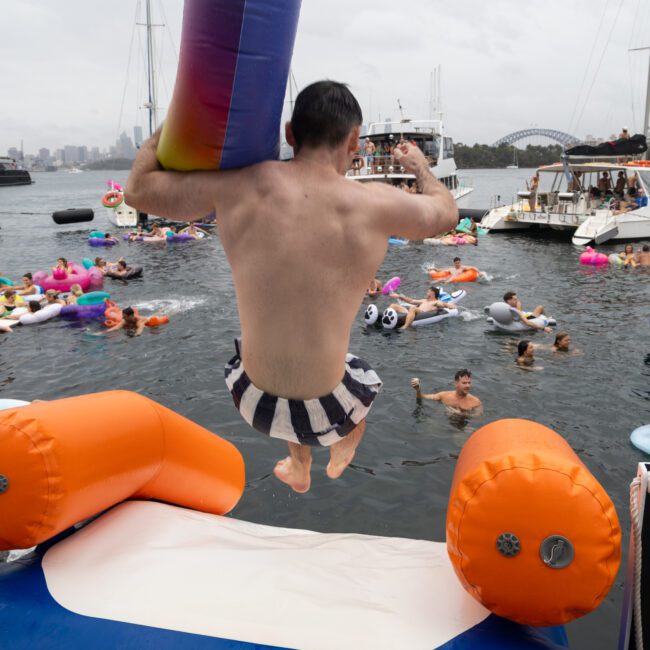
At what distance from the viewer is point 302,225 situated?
6.78ft

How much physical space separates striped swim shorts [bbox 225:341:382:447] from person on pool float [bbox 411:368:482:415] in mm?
7089

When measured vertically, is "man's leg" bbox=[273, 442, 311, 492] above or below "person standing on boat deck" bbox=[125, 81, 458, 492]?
below

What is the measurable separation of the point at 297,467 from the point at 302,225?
142 cm

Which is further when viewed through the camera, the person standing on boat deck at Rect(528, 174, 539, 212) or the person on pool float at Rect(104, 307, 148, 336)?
the person standing on boat deck at Rect(528, 174, 539, 212)

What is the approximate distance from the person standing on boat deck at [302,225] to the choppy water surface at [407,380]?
107 centimetres

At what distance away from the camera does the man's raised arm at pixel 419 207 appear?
2.20 meters

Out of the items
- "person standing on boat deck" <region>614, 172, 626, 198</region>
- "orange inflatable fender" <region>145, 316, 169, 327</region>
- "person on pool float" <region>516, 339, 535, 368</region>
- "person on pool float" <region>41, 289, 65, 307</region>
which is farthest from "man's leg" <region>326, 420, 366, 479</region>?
"person standing on boat deck" <region>614, 172, 626, 198</region>

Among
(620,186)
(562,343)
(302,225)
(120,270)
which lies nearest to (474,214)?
(620,186)

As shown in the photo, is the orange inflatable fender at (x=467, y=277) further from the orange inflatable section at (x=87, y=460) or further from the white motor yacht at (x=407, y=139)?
the orange inflatable section at (x=87, y=460)

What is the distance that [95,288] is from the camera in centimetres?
1977

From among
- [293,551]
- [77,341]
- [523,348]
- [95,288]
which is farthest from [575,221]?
[293,551]

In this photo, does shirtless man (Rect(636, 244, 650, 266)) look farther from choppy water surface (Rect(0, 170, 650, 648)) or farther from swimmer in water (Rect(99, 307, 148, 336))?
swimmer in water (Rect(99, 307, 148, 336))

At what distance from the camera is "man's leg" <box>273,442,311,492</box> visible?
117 inches

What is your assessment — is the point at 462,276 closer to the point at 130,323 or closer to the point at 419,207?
the point at 130,323
